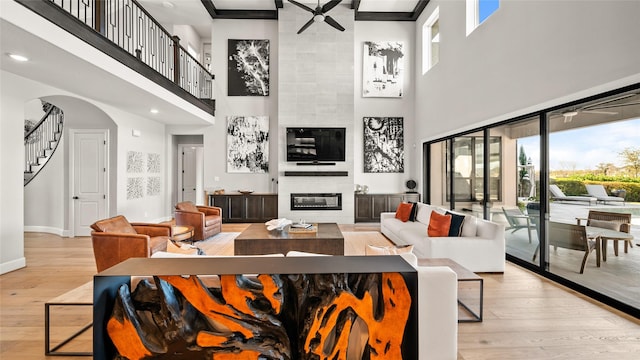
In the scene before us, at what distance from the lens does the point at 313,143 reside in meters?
7.60

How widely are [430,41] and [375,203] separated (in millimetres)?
4187

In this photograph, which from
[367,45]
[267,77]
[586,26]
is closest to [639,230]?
[586,26]

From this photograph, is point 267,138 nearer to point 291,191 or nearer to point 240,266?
point 291,191

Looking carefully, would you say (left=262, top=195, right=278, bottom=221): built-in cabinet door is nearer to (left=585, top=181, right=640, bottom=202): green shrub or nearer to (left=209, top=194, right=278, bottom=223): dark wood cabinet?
(left=209, top=194, right=278, bottom=223): dark wood cabinet

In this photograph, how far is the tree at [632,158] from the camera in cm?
279

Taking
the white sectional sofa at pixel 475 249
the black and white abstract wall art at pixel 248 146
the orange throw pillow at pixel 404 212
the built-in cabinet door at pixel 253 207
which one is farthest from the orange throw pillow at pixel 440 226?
the black and white abstract wall art at pixel 248 146

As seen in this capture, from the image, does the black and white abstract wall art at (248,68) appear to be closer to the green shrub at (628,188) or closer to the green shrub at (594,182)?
the green shrub at (594,182)

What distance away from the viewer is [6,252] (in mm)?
3945

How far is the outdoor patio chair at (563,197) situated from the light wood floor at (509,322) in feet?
3.27

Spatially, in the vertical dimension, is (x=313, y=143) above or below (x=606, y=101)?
above

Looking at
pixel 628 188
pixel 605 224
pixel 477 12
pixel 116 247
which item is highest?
pixel 477 12

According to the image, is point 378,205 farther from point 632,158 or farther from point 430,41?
point 632,158

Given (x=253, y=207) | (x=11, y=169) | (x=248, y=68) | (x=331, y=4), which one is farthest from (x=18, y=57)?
(x=248, y=68)

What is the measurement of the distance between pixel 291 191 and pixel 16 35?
5519 mm
